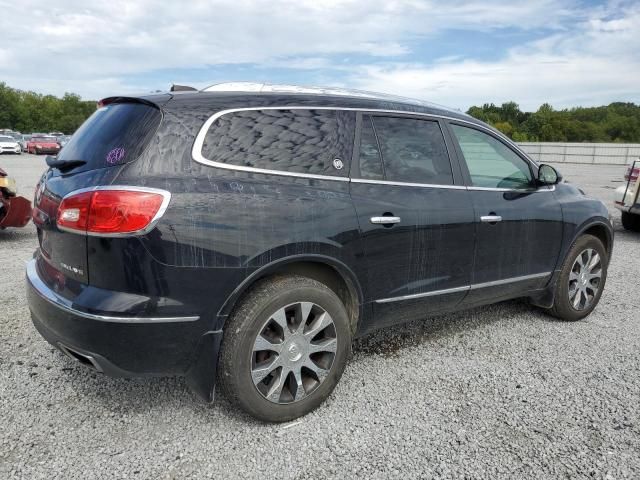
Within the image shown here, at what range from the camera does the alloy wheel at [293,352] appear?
279 centimetres

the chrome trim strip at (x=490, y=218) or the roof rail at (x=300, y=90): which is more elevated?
the roof rail at (x=300, y=90)

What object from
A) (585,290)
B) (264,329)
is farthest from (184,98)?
(585,290)

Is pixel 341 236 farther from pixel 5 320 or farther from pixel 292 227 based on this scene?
pixel 5 320

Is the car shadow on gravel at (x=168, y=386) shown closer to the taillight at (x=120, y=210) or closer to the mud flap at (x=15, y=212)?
the taillight at (x=120, y=210)

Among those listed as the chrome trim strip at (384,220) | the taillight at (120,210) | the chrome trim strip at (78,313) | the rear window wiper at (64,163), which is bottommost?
the chrome trim strip at (78,313)

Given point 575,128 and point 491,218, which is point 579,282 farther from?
point 575,128

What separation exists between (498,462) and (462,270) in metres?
1.36

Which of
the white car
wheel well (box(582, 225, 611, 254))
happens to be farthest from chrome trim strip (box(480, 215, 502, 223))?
the white car

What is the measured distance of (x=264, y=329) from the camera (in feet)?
9.10

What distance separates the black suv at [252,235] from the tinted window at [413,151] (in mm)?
13

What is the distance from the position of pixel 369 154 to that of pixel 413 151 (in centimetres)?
40

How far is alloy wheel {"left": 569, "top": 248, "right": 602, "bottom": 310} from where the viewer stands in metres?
4.53

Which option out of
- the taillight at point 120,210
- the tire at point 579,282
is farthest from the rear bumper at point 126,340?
the tire at point 579,282

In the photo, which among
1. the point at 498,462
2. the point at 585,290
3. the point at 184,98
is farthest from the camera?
the point at 585,290
